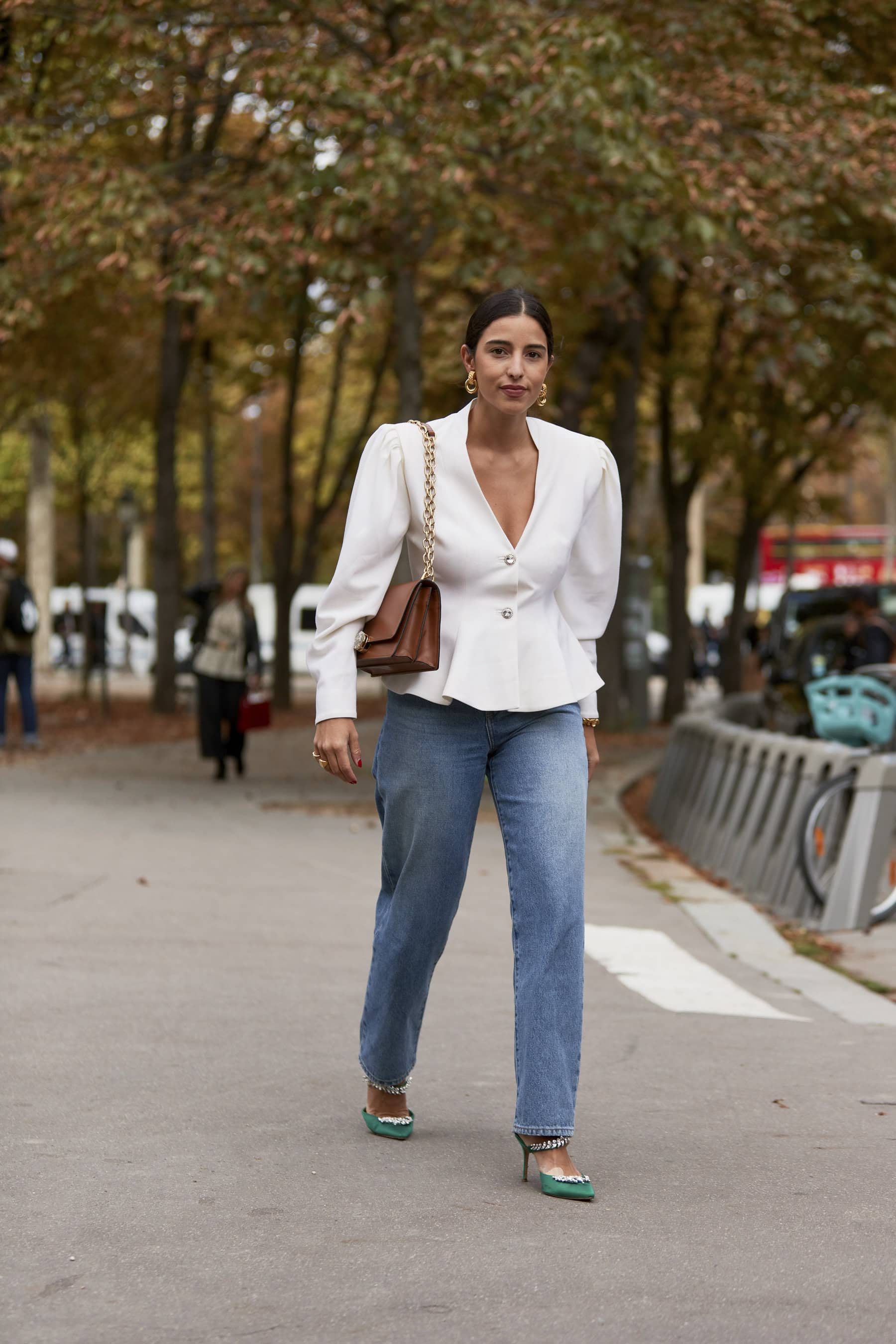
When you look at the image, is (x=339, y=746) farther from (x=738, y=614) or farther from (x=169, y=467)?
(x=738, y=614)

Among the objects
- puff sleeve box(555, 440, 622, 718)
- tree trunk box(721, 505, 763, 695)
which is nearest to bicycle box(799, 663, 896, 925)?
puff sleeve box(555, 440, 622, 718)

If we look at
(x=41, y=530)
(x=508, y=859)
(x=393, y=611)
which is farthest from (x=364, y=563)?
(x=41, y=530)

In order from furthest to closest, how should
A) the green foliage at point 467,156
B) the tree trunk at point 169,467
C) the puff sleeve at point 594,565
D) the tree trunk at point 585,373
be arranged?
the tree trunk at point 169,467 → the tree trunk at point 585,373 → the green foliage at point 467,156 → the puff sleeve at point 594,565

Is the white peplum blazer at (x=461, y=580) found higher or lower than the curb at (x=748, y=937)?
higher

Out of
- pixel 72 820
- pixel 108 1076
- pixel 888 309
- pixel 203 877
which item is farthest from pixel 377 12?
pixel 108 1076

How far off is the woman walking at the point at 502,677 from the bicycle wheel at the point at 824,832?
526 centimetres

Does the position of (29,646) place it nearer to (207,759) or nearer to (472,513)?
(207,759)

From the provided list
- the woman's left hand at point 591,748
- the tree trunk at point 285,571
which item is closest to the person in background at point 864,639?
the woman's left hand at point 591,748

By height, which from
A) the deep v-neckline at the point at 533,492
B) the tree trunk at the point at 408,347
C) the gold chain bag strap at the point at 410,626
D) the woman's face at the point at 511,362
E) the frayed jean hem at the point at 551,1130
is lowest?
the frayed jean hem at the point at 551,1130

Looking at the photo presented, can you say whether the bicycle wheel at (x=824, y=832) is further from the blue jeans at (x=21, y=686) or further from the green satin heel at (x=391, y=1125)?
the blue jeans at (x=21, y=686)

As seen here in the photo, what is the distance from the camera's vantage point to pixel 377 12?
48.1 ft

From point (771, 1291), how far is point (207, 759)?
1560 cm

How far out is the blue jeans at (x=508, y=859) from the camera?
4.37 m

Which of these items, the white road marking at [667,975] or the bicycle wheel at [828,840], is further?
the bicycle wheel at [828,840]
